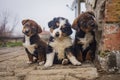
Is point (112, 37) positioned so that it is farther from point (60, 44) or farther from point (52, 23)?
point (52, 23)

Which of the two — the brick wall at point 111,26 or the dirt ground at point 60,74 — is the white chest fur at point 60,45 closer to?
the dirt ground at point 60,74

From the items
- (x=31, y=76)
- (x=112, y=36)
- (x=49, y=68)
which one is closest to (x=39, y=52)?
(x=49, y=68)

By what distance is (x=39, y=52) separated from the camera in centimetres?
530

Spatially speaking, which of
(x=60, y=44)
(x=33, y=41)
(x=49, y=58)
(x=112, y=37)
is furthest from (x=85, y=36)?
(x=33, y=41)

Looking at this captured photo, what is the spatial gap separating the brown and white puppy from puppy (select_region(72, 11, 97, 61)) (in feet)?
2.10

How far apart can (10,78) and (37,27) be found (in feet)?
4.45

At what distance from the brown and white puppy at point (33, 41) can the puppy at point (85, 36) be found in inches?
25.2

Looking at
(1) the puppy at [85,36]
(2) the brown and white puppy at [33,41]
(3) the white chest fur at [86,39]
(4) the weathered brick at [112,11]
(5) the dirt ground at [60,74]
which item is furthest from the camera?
(2) the brown and white puppy at [33,41]

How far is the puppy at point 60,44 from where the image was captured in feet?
16.3

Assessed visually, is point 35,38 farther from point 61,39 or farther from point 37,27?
point 61,39

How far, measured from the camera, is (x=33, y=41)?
5.28 meters

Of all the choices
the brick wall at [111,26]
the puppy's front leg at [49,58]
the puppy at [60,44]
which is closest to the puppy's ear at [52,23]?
the puppy at [60,44]

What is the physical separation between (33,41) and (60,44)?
22.1 inches

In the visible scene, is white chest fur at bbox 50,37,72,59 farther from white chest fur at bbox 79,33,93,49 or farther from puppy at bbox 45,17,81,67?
white chest fur at bbox 79,33,93,49
